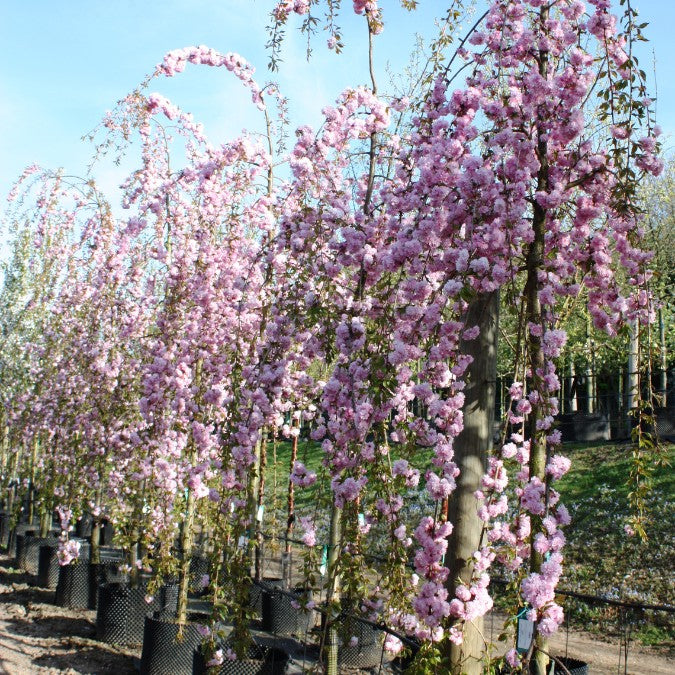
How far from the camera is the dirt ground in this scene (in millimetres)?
6441

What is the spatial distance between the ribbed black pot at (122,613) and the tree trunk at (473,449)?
4612mm

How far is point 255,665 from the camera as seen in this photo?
5102mm

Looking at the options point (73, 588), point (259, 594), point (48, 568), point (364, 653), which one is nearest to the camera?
point (364, 653)

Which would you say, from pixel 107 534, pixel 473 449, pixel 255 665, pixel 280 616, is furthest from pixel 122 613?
pixel 107 534

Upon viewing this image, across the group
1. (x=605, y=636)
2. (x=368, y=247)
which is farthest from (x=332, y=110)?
(x=605, y=636)

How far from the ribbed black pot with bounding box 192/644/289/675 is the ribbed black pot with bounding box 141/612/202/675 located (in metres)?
0.87

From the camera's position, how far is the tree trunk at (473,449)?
132 inches

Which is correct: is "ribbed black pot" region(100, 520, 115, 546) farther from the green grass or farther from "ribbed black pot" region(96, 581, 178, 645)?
"ribbed black pot" region(96, 581, 178, 645)

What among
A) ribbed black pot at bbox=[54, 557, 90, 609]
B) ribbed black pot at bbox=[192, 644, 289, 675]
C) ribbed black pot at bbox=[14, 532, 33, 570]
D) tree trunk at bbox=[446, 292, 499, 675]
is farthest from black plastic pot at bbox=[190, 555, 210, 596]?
tree trunk at bbox=[446, 292, 499, 675]

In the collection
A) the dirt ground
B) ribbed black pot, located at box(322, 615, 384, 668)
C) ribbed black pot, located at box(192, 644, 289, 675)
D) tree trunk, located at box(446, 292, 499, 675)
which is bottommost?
the dirt ground

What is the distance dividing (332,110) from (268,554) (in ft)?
34.7

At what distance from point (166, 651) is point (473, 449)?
3.98 meters

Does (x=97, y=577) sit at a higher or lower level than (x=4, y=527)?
higher

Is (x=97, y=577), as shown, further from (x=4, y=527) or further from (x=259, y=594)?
(x=4, y=527)
